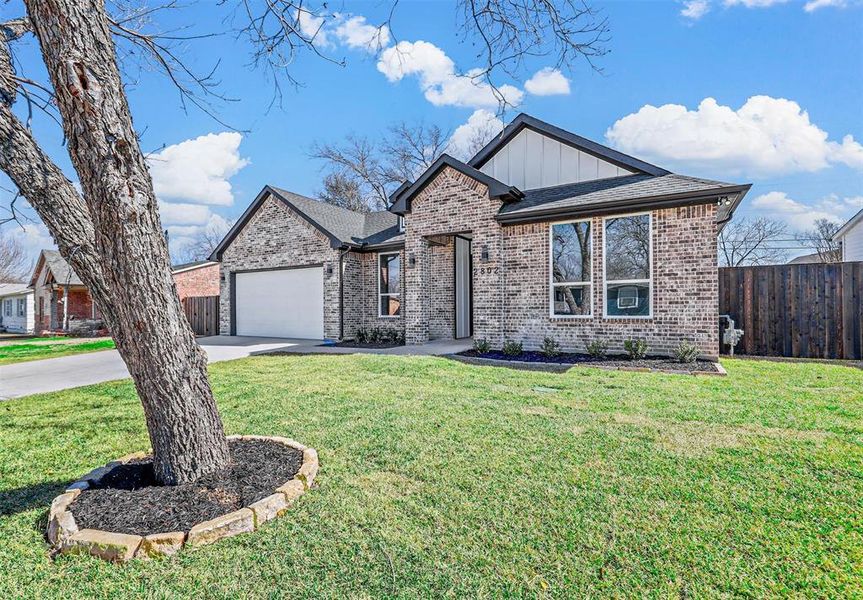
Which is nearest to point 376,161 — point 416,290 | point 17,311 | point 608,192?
point 416,290

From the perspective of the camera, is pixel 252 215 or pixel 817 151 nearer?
pixel 252 215

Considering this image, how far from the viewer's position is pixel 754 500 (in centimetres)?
277

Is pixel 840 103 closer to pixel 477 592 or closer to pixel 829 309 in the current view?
pixel 829 309

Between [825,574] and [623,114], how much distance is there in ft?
41.9

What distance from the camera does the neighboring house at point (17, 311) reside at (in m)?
29.1

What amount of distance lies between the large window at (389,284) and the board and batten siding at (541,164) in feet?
13.4

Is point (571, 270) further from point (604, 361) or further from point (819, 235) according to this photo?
point (819, 235)

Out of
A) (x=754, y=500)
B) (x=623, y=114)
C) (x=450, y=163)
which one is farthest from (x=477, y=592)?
(x=623, y=114)

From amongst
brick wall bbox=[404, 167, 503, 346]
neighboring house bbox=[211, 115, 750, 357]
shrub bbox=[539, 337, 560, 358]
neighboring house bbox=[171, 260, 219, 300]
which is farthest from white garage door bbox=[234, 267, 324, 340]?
shrub bbox=[539, 337, 560, 358]

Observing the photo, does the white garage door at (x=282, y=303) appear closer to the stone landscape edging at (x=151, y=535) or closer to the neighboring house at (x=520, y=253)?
the neighboring house at (x=520, y=253)

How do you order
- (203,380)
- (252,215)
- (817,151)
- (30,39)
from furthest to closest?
(817,151) < (252,215) < (30,39) < (203,380)

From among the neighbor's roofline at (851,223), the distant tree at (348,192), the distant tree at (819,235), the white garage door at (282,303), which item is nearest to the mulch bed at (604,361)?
the white garage door at (282,303)

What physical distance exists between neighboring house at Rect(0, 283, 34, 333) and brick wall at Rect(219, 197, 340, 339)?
73.9ft

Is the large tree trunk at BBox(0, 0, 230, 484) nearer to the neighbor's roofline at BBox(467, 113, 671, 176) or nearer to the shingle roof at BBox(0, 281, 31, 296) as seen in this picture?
the neighbor's roofline at BBox(467, 113, 671, 176)
